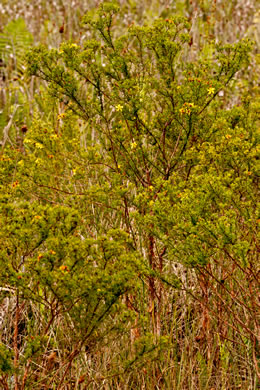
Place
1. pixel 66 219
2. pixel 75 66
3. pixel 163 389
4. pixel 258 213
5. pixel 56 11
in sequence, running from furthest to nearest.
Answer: pixel 56 11
pixel 75 66
pixel 163 389
pixel 258 213
pixel 66 219

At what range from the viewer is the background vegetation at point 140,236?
1.51 m

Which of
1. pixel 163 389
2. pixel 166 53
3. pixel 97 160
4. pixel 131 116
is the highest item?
pixel 166 53

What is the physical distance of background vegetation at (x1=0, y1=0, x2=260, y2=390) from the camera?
151cm

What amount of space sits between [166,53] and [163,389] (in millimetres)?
1450

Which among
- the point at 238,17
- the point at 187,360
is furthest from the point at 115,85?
the point at 238,17

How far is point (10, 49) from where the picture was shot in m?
5.86

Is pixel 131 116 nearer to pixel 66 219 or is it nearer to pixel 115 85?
pixel 115 85

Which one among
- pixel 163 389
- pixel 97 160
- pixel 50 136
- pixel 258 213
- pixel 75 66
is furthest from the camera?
pixel 50 136

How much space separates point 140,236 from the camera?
2256mm

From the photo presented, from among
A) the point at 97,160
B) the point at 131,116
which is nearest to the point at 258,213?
the point at 131,116

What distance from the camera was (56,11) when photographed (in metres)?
6.91

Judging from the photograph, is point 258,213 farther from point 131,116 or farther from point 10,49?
point 10,49

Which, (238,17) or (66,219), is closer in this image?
(66,219)

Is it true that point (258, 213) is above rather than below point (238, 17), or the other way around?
below
